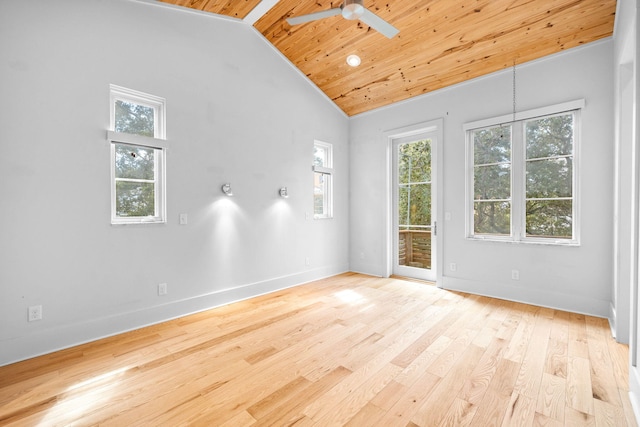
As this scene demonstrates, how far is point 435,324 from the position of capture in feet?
9.91

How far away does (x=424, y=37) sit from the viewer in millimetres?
3504

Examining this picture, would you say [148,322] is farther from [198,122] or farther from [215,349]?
[198,122]

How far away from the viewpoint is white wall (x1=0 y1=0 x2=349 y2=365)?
237 cm

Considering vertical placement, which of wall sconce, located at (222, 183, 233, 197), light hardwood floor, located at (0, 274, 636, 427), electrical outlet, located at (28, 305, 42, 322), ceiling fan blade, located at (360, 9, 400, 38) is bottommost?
light hardwood floor, located at (0, 274, 636, 427)

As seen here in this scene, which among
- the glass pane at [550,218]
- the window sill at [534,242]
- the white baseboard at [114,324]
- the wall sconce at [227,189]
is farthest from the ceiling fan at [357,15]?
the white baseboard at [114,324]

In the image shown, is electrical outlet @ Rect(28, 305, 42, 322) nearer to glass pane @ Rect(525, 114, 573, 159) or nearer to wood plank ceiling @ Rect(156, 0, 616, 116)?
wood plank ceiling @ Rect(156, 0, 616, 116)

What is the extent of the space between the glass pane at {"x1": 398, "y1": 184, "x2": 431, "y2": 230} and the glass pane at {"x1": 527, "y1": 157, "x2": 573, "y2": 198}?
139cm

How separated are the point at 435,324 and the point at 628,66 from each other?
293 cm

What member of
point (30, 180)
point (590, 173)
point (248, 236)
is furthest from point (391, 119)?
point (30, 180)

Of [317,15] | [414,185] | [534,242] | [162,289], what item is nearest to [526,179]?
[534,242]

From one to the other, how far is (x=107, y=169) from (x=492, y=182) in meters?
4.55

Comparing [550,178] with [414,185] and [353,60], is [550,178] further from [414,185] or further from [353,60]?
[353,60]

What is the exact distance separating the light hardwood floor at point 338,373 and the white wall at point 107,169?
1.30 ft

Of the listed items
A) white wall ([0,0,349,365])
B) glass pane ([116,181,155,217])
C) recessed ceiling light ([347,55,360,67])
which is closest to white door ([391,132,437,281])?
recessed ceiling light ([347,55,360,67])
